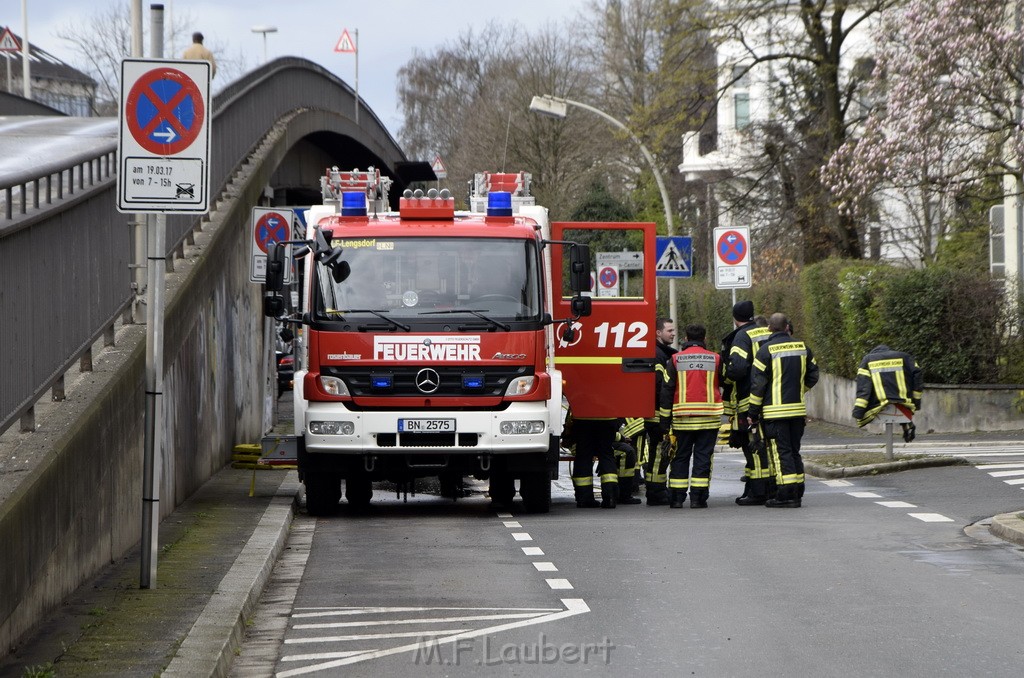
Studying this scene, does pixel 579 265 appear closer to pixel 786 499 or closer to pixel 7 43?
pixel 786 499

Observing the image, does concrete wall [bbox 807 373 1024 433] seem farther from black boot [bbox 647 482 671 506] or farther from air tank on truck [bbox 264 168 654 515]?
air tank on truck [bbox 264 168 654 515]

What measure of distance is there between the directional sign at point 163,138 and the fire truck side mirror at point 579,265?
6149mm

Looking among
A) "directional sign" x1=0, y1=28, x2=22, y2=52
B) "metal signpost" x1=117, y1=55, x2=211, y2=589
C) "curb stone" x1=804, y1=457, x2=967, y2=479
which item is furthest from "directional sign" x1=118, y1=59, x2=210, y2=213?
"directional sign" x1=0, y1=28, x2=22, y2=52

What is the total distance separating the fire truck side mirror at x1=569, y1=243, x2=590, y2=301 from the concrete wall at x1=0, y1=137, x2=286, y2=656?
3587mm

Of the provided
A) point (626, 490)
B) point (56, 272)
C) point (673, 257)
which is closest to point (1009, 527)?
point (626, 490)

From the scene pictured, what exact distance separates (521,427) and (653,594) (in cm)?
543

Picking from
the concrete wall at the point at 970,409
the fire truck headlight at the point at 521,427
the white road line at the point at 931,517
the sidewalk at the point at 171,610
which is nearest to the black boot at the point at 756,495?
the white road line at the point at 931,517

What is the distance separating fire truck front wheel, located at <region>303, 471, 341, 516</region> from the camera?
1634 cm

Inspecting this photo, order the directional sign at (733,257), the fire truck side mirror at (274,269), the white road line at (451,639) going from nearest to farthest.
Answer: the white road line at (451,639), the fire truck side mirror at (274,269), the directional sign at (733,257)

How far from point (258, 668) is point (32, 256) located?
2.91 meters

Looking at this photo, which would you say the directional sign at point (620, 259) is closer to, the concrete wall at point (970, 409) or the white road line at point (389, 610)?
the concrete wall at point (970, 409)

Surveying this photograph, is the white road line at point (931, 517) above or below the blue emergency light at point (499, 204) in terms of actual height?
below

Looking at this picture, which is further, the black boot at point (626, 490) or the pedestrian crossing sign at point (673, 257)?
the pedestrian crossing sign at point (673, 257)

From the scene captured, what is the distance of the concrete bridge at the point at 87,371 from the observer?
28.8 ft
